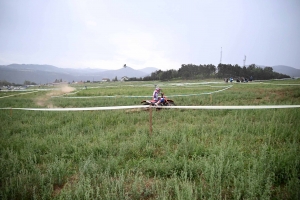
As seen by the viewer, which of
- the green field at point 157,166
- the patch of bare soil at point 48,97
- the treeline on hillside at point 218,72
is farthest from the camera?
the treeline on hillside at point 218,72

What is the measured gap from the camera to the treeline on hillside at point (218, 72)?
83.8 m

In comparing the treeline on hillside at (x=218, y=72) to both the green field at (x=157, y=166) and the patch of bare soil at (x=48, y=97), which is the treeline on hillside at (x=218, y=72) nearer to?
the patch of bare soil at (x=48, y=97)

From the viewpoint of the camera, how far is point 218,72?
8775 cm

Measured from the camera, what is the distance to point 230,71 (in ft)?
276

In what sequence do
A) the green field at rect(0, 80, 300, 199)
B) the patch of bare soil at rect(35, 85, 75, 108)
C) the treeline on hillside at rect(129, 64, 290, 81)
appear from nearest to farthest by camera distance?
the green field at rect(0, 80, 300, 199) < the patch of bare soil at rect(35, 85, 75, 108) < the treeline on hillside at rect(129, 64, 290, 81)

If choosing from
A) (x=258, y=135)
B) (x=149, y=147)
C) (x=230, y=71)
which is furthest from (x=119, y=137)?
(x=230, y=71)

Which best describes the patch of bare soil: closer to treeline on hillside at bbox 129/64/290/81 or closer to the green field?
the green field

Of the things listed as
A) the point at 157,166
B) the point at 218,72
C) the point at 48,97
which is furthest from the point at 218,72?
the point at 157,166

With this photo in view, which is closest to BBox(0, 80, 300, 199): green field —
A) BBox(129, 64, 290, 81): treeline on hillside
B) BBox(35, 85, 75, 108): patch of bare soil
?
BBox(35, 85, 75, 108): patch of bare soil

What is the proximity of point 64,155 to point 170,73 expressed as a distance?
9298cm

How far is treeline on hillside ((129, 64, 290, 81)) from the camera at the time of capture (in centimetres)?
8381

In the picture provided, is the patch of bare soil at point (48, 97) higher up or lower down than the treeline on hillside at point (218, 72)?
lower down

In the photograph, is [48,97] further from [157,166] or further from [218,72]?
[218,72]

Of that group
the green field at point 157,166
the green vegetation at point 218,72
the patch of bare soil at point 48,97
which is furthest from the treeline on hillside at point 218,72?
the green field at point 157,166
